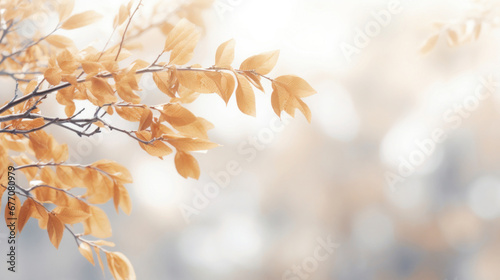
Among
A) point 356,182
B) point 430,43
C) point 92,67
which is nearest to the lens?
point 92,67

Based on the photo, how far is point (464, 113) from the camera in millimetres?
2658

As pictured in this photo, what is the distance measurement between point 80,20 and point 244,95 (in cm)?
19

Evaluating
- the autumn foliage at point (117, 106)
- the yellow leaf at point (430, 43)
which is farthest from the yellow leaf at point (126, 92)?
the yellow leaf at point (430, 43)

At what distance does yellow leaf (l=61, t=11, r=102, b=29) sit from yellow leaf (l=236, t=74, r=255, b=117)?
18 centimetres

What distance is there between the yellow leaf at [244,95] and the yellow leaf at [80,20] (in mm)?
180

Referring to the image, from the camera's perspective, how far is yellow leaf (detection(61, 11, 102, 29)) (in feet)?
1.15

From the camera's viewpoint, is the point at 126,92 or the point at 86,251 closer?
the point at 126,92

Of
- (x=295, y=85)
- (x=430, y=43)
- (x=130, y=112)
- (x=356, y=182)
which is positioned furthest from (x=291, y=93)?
(x=356, y=182)

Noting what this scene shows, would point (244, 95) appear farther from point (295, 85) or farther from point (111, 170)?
point (111, 170)

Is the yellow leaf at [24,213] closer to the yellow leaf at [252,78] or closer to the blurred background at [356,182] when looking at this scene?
the yellow leaf at [252,78]

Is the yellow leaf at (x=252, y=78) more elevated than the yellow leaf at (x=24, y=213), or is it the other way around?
the yellow leaf at (x=252, y=78)

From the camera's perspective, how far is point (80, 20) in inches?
13.9

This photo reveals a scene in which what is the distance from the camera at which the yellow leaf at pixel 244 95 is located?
0.84 ft

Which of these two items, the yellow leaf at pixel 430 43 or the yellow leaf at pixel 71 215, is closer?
the yellow leaf at pixel 71 215
